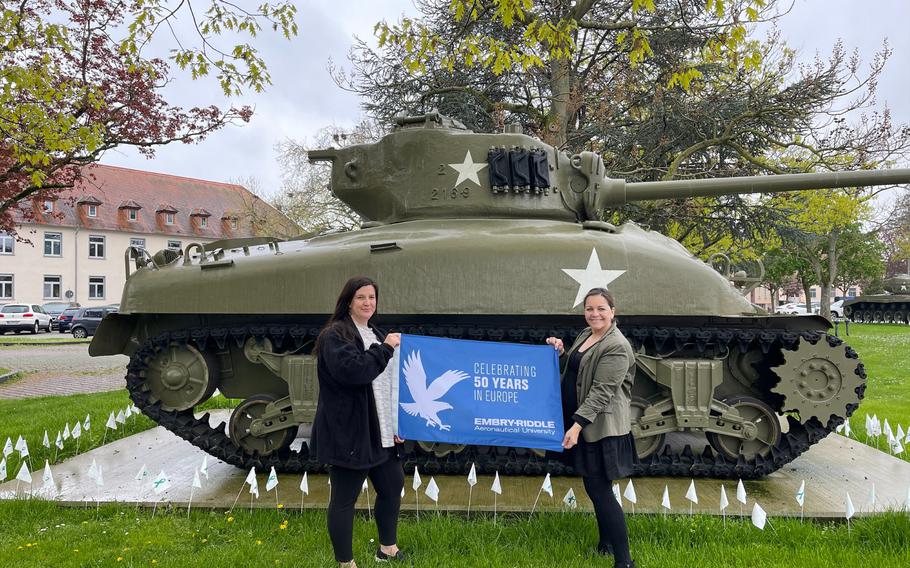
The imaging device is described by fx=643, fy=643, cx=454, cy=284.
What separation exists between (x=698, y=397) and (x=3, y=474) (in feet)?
21.8

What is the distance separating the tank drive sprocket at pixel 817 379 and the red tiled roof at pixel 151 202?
38.5 meters

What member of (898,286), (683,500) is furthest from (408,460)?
(898,286)

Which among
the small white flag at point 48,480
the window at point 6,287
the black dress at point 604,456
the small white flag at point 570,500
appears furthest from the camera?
the window at point 6,287

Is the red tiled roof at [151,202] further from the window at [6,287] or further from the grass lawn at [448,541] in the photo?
the grass lawn at [448,541]

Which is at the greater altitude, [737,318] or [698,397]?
[737,318]

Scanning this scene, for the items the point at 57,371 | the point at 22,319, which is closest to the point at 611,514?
the point at 57,371

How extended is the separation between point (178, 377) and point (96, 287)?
1671 inches

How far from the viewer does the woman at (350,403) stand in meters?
3.78

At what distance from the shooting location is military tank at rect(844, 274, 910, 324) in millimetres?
37031

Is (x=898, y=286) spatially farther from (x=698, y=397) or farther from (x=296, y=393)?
(x=296, y=393)

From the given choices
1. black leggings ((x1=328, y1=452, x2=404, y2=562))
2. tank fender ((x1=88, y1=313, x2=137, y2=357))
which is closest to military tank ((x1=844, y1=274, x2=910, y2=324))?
tank fender ((x1=88, y1=313, x2=137, y2=357))

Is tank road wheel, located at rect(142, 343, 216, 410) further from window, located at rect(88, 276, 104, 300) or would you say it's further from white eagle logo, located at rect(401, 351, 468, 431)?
window, located at rect(88, 276, 104, 300)

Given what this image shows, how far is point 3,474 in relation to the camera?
19.9ft

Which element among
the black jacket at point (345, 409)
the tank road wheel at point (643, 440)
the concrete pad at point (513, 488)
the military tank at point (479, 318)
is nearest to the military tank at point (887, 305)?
the concrete pad at point (513, 488)
